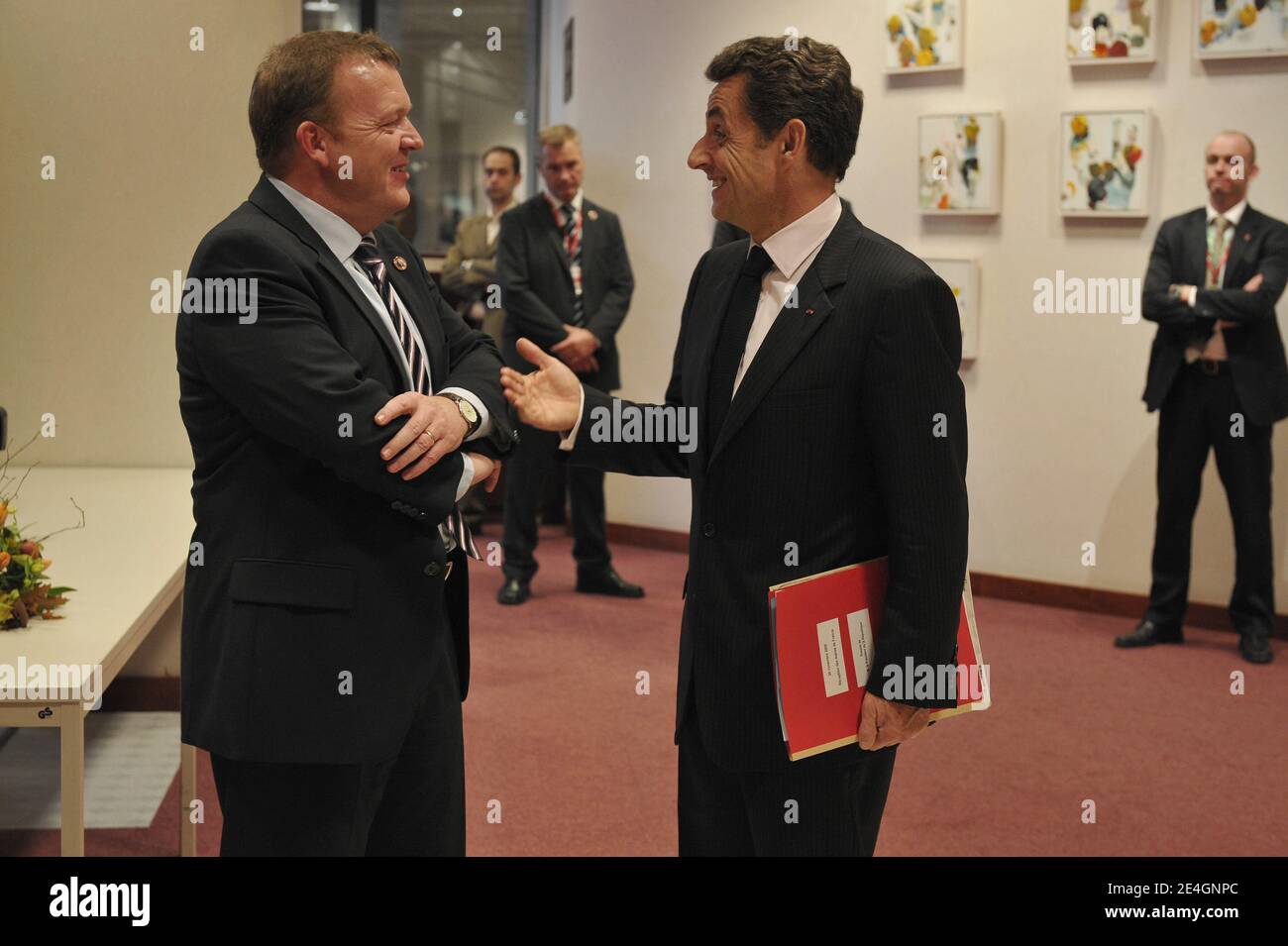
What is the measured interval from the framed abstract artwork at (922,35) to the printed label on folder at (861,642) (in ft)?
16.1

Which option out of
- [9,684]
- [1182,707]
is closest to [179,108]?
[9,684]

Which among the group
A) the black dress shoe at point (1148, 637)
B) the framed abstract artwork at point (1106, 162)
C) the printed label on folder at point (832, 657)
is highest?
the framed abstract artwork at point (1106, 162)

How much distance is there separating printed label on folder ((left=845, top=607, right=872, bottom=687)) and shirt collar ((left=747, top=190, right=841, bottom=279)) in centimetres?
51

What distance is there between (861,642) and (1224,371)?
13.2ft

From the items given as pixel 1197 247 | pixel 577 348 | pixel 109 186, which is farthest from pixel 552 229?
pixel 1197 247

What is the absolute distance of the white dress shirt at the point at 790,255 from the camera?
2027mm

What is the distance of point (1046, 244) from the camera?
620cm

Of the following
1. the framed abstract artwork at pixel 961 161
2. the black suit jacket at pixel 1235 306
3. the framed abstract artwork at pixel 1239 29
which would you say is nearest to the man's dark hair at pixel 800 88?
the black suit jacket at pixel 1235 306

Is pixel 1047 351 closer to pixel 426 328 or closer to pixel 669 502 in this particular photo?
pixel 669 502

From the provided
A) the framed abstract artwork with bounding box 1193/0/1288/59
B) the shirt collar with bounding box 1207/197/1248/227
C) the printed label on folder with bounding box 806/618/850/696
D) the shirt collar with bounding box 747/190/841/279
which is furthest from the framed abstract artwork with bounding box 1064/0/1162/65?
the printed label on folder with bounding box 806/618/850/696

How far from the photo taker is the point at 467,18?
30.7 ft

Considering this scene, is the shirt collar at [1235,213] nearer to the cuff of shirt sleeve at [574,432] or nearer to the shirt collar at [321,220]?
the cuff of shirt sleeve at [574,432]
